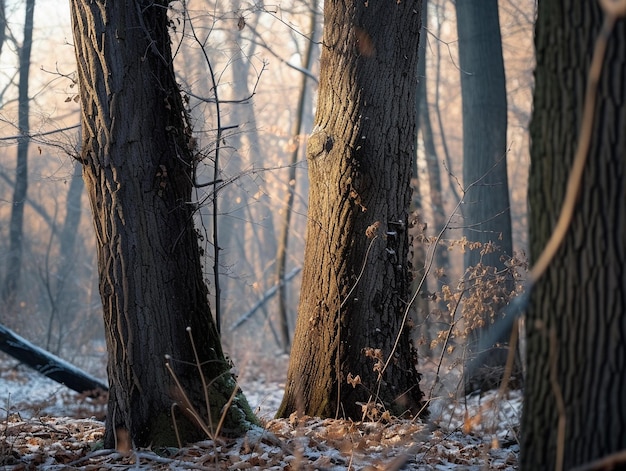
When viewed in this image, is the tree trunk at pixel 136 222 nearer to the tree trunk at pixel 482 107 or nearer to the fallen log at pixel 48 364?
the fallen log at pixel 48 364

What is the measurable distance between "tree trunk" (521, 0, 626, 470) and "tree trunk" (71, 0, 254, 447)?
2463mm

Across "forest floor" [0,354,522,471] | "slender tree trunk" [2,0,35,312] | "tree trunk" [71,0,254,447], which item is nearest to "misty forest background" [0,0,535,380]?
"slender tree trunk" [2,0,35,312]

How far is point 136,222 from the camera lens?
182 inches

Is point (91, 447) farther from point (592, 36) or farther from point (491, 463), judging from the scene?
point (592, 36)

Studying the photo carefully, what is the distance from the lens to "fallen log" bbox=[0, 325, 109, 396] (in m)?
8.72

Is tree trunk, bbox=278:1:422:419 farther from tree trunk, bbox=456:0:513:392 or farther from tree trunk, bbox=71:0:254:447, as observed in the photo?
tree trunk, bbox=456:0:513:392

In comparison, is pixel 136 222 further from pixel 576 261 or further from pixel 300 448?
pixel 576 261

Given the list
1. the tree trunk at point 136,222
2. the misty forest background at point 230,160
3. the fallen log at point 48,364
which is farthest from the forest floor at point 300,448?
the fallen log at point 48,364

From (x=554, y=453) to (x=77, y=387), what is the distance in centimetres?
758

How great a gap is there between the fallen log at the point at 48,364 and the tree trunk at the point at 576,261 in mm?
7294

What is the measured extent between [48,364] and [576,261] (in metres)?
7.72

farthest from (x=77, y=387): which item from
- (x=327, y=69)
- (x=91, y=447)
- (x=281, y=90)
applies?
(x=281, y=90)

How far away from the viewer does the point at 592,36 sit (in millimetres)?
2572

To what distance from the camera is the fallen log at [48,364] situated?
8.72 meters
